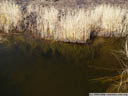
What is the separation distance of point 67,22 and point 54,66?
2334 mm

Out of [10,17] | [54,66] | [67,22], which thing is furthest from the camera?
[10,17]

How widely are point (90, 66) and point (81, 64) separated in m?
0.34

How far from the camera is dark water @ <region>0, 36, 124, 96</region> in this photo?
14.4 feet

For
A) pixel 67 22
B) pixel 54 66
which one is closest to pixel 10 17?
pixel 67 22

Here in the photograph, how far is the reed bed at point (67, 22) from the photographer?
680 centimetres

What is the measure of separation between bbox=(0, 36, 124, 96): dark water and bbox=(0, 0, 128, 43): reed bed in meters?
0.43

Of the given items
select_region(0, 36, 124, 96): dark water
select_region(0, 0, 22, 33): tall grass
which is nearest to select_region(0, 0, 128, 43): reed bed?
select_region(0, 0, 22, 33): tall grass

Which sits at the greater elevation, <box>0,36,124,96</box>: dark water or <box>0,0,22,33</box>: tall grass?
<box>0,0,22,33</box>: tall grass

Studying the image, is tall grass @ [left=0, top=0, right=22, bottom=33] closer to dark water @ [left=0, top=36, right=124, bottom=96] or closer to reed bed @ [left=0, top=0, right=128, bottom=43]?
reed bed @ [left=0, top=0, right=128, bottom=43]

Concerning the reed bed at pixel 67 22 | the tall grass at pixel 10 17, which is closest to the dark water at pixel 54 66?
the reed bed at pixel 67 22

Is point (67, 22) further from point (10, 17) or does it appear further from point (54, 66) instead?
point (10, 17)

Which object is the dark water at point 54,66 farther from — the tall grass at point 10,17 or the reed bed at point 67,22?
the tall grass at point 10,17

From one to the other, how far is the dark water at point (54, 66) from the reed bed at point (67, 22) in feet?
1.41

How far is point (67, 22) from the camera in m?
6.82
